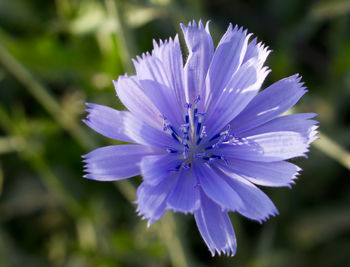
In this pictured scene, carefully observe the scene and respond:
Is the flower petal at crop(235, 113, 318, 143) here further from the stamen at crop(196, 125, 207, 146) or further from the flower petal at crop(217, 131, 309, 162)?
the stamen at crop(196, 125, 207, 146)

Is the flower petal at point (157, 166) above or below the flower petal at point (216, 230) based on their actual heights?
above

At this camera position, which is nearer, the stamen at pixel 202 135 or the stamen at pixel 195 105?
the stamen at pixel 195 105

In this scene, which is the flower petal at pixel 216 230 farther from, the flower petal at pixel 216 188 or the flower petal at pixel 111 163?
the flower petal at pixel 111 163

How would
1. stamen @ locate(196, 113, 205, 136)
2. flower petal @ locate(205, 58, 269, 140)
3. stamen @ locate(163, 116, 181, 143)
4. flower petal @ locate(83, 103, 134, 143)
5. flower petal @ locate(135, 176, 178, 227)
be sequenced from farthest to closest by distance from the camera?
stamen @ locate(196, 113, 205, 136), stamen @ locate(163, 116, 181, 143), flower petal @ locate(205, 58, 269, 140), flower petal @ locate(83, 103, 134, 143), flower petal @ locate(135, 176, 178, 227)

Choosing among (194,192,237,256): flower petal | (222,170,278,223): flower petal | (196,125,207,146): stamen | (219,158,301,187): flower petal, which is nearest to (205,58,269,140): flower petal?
(196,125,207,146): stamen

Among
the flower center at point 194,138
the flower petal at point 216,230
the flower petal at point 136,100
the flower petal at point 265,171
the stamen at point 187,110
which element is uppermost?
the flower petal at point 136,100

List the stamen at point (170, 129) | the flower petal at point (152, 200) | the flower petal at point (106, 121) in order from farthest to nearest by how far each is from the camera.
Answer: the stamen at point (170, 129) → the flower petal at point (106, 121) → the flower petal at point (152, 200)

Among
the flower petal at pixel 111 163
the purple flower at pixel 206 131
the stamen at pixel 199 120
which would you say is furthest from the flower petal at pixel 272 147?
the flower petal at pixel 111 163
